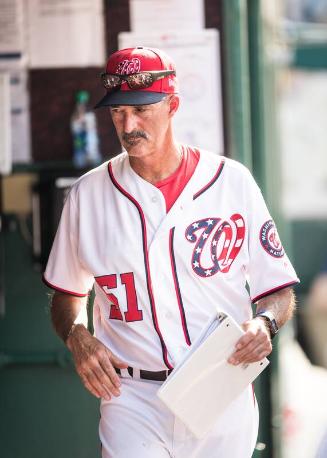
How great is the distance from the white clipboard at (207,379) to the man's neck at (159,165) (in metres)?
0.63

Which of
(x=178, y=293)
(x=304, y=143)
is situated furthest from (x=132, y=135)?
(x=304, y=143)

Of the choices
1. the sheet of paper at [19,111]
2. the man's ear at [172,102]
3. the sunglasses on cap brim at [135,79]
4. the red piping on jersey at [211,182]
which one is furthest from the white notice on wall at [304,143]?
the sunglasses on cap brim at [135,79]

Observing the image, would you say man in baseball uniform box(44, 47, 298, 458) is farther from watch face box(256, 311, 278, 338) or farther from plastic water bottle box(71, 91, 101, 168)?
plastic water bottle box(71, 91, 101, 168)

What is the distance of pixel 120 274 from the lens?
3.59 meters

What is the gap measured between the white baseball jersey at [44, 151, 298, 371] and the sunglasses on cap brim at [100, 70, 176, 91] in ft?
1.11

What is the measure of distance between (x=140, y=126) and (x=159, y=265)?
461 mm

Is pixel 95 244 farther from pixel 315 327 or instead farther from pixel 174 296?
pixel 315 327

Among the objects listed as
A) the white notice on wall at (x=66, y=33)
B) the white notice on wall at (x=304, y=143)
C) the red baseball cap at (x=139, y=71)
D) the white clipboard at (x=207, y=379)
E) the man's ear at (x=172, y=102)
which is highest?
the white notice on wall at (x=66, y=33)

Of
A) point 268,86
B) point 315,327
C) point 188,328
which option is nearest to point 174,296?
point 188,328

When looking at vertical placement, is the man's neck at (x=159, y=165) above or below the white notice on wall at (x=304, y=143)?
above

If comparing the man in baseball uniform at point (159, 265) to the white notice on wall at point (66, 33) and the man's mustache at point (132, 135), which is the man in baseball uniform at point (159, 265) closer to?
the man's mustache at point (132, 135)

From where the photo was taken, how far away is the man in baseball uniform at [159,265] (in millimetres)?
3533

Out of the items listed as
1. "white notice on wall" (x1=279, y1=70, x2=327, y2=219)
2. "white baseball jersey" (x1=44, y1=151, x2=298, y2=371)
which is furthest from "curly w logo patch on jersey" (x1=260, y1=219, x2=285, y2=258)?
"white notice on wall" (x1=279, y1=70, x2=327, y2=219)

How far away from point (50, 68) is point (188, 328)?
2.19 metres
